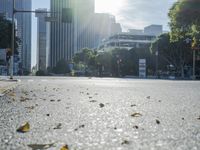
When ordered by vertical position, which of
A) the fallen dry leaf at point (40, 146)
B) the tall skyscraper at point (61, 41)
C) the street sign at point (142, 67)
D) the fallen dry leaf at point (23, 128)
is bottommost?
the fallen dry leaf at point (40, 146)

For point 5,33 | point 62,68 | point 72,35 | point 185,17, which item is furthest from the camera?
point 72,35

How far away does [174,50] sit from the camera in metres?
81.9

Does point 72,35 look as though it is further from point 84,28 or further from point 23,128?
point 23,128

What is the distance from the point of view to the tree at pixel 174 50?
80.4m

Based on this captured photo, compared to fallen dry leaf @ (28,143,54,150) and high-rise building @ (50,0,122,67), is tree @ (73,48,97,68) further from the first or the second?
fallen dry leaf @ (28,143,54,150)

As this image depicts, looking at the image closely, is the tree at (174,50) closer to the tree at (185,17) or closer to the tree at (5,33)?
the tree at (5,33)

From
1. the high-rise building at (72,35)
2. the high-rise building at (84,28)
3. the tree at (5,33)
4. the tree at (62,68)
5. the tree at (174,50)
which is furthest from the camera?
the high-rise building at (72,35)

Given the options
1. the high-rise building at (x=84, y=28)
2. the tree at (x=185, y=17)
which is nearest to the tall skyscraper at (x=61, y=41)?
the high-rise building at (x=84, y=28)

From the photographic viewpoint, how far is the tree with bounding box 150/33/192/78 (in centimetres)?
8038

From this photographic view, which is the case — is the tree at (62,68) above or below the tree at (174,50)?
below

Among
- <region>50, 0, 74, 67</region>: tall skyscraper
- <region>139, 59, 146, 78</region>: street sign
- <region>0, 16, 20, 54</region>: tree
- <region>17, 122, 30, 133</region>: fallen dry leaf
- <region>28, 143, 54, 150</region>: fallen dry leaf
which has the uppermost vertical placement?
<region>50, 0, 74, 67</region>: tall skyscraper

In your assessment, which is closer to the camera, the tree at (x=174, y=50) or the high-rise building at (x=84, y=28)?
the tree at (x=174, y=50)

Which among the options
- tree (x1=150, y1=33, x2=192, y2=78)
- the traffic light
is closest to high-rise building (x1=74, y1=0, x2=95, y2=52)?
tree (x1=150, y1=33, x2=192, y2=78)

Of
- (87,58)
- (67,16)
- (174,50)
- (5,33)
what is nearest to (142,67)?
(174,50)
